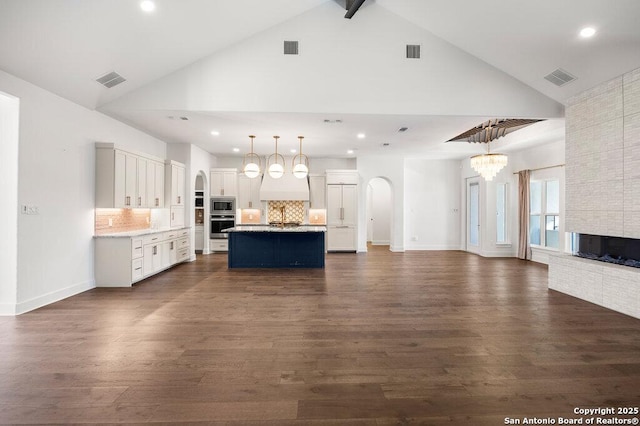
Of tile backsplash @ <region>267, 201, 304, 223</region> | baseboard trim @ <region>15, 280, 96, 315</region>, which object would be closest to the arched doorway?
tile backsplash @ <region>267, 201, 304, 223</region>

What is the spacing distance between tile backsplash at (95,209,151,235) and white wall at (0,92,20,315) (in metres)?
1.50

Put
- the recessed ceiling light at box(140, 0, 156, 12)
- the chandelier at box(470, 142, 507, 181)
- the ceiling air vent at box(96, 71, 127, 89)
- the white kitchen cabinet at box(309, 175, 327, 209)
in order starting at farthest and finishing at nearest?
the white kitchen cabinet at box(309, 175, 327, 209) → the chandelier at box(470, 142, 507, 181) → the ceiling air vent at box(96, 71, 127, 89) → the recessed ceiling light at box(140, 0, 156, 12)

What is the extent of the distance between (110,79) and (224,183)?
17.1 feet

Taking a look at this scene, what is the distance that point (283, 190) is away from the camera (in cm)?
973

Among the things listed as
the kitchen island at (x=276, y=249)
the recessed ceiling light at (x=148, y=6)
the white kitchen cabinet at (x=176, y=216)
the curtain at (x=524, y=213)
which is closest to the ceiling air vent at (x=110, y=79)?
the recessed ceiling light at (x=148, y=6)

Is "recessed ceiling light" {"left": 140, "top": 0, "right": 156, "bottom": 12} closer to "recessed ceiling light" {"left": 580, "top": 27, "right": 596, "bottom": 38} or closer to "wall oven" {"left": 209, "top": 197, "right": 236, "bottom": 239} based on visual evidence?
"recessed ceiling light" {"left": 580, "top": 27, "right": 596, "bottom": 38}

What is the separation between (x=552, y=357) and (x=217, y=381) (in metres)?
2.92

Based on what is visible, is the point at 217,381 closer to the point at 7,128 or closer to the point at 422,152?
the point at 7,128

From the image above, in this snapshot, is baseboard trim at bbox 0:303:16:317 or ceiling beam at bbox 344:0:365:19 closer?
baseboard trim at bbox 0:303:16:317

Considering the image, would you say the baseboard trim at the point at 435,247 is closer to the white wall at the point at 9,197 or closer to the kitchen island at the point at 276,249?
the kitchen island at the point at 276,249

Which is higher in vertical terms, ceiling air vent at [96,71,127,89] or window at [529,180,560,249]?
ceiling air vent at [96,71,127,89]

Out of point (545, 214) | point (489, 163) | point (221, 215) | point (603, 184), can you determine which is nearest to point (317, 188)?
point (221, 215)

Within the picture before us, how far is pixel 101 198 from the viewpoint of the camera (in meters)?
5.55

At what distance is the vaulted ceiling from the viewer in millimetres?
4270
